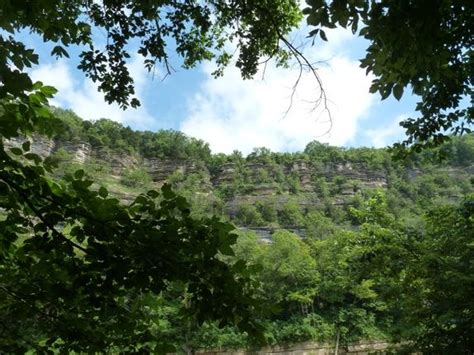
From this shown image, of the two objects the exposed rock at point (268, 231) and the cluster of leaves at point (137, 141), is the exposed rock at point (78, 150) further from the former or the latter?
the exposed rock at point (268, 231)

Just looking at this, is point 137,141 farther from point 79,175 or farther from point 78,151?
point 79,175

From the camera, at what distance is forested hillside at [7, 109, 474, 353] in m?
6.63

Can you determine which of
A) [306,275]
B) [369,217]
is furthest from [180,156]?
[369,217]

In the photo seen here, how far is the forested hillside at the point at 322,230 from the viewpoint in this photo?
6.63 metres

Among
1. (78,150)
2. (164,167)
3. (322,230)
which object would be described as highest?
(164,167)

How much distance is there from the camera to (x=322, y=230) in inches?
2435

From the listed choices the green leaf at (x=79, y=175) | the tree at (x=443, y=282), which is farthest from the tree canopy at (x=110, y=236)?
the tree at (x=443, y=282)

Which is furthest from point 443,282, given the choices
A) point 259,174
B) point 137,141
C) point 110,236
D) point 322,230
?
point 137,141

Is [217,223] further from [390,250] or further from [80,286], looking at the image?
[390,250]

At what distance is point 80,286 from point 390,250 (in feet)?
22.3

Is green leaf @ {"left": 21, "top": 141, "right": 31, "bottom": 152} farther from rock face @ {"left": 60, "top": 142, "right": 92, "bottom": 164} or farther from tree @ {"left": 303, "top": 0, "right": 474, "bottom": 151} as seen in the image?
rock face @ {"left": 60, "top": 142, "right": 92, "bottom": 164}

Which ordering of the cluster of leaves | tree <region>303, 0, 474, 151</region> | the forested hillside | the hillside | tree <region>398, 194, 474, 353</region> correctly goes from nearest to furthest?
tree <region>303, 0, 474, 151</region>
tree <region>398, 194, 474, 353</region>
the forested hillside
the hillside
the cluster of leaves

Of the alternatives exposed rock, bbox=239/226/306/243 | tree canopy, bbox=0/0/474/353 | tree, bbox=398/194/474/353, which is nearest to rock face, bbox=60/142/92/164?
exposed rock, bbox=239/226/306/243

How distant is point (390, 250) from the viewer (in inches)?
318
